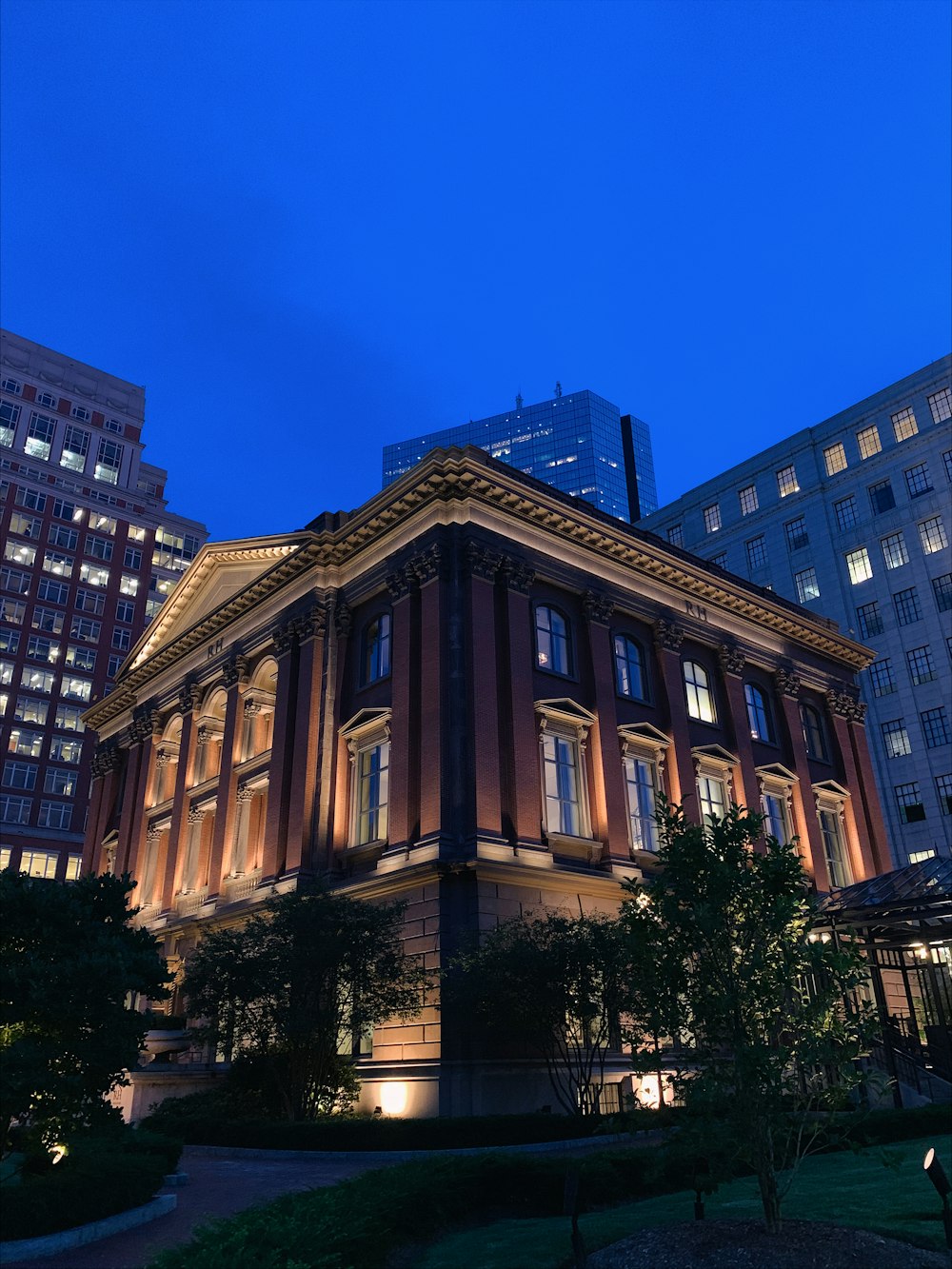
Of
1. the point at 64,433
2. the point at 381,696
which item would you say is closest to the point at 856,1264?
the point at 381,696

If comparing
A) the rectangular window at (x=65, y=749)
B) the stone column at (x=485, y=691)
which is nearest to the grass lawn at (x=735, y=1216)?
the stone column at (x=485, y=691)

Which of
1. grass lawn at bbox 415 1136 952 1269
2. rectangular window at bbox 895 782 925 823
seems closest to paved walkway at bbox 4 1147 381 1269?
grass lawn at bbox 415 1136 952 1269

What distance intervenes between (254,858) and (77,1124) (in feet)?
80.7

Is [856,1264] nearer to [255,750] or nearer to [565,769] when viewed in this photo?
[565,769]

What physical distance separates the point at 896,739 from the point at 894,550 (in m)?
11.6

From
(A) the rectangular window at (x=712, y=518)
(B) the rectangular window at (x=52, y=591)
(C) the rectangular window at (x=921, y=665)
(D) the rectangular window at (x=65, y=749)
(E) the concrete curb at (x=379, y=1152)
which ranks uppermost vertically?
(B) the rectangular window at (x=52, y=591)

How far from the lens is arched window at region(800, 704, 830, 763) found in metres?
47.8

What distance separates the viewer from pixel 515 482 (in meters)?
36.0

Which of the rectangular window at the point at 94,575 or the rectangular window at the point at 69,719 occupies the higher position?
the rectangular window at the point at 94,575

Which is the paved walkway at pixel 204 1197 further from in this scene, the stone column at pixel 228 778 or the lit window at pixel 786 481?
the lit window at pixel 786 481

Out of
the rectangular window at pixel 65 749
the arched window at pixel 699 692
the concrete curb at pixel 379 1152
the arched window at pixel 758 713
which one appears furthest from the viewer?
the rectangular window at pixel 65 749

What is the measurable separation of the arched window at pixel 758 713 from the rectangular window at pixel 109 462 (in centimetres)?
8079

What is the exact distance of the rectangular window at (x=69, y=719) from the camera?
89875 mm

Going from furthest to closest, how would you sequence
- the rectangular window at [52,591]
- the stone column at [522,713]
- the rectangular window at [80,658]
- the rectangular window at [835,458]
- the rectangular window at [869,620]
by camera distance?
1. the rectangular window at [52,591]
2. the rectangular window at [80,658]
3. the rectangular window at [835,458]
4. the rectangular window at [869,620]
5. the stone column at [522,713]
